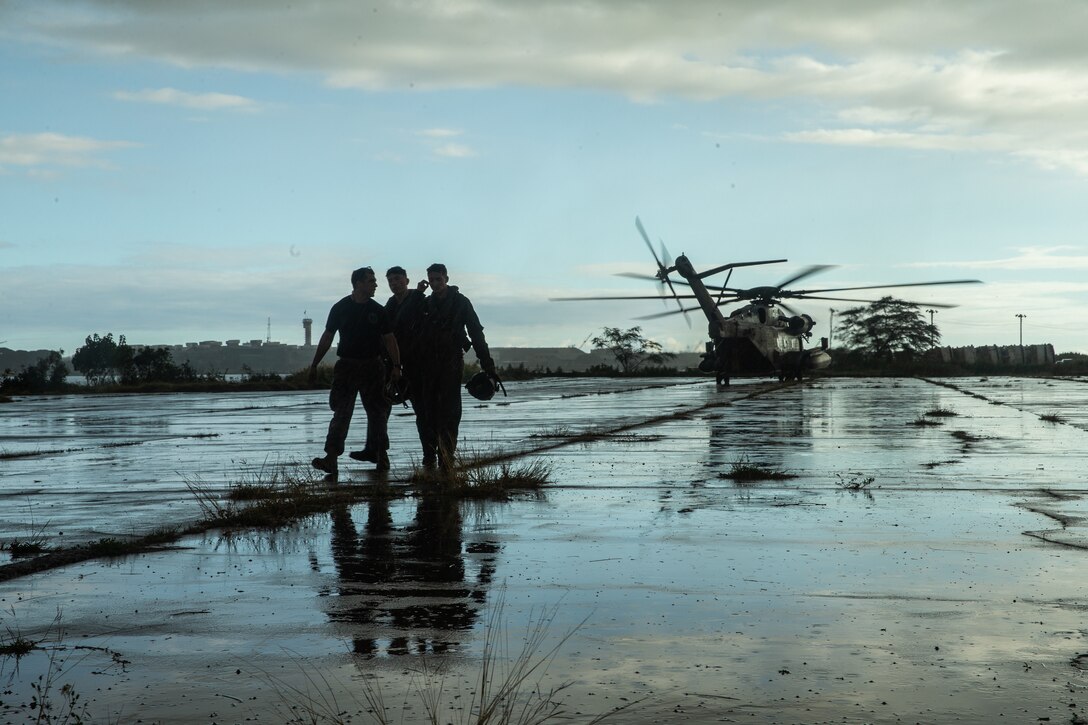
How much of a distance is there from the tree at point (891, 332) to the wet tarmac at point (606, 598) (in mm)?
119217

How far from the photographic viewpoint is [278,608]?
5258mm

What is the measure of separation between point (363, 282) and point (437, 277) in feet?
2.39

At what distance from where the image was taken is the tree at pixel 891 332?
126500 millimetres

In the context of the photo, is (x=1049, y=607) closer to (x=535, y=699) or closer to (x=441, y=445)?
(x=535, y=699)

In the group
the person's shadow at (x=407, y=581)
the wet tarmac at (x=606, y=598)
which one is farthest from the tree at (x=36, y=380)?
the person's shadow at (x=407, y=581)

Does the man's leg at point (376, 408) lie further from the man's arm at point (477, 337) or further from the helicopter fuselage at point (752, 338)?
the helicopter fuselage at point (752, 338)

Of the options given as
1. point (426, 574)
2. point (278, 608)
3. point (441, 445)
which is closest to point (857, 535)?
point (426, 574)

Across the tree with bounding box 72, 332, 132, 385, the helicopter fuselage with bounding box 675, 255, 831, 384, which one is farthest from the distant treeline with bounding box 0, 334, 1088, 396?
the helicopter fuselage with bounding box 675, 255, 831, 384

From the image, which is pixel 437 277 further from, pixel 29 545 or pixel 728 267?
pixel 728 267

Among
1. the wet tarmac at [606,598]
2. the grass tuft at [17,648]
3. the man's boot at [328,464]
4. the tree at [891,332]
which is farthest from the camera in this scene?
the tree at [891,332]

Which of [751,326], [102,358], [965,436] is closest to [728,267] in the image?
[751,326]

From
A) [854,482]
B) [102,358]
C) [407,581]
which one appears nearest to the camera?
[407,581]

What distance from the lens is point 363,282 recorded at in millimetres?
12125

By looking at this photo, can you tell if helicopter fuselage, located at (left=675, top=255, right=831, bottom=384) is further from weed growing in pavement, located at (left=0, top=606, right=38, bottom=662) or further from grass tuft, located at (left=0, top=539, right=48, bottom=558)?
weed growing in pavement, located at (left=0, top=606, right=38, bottom=662)
